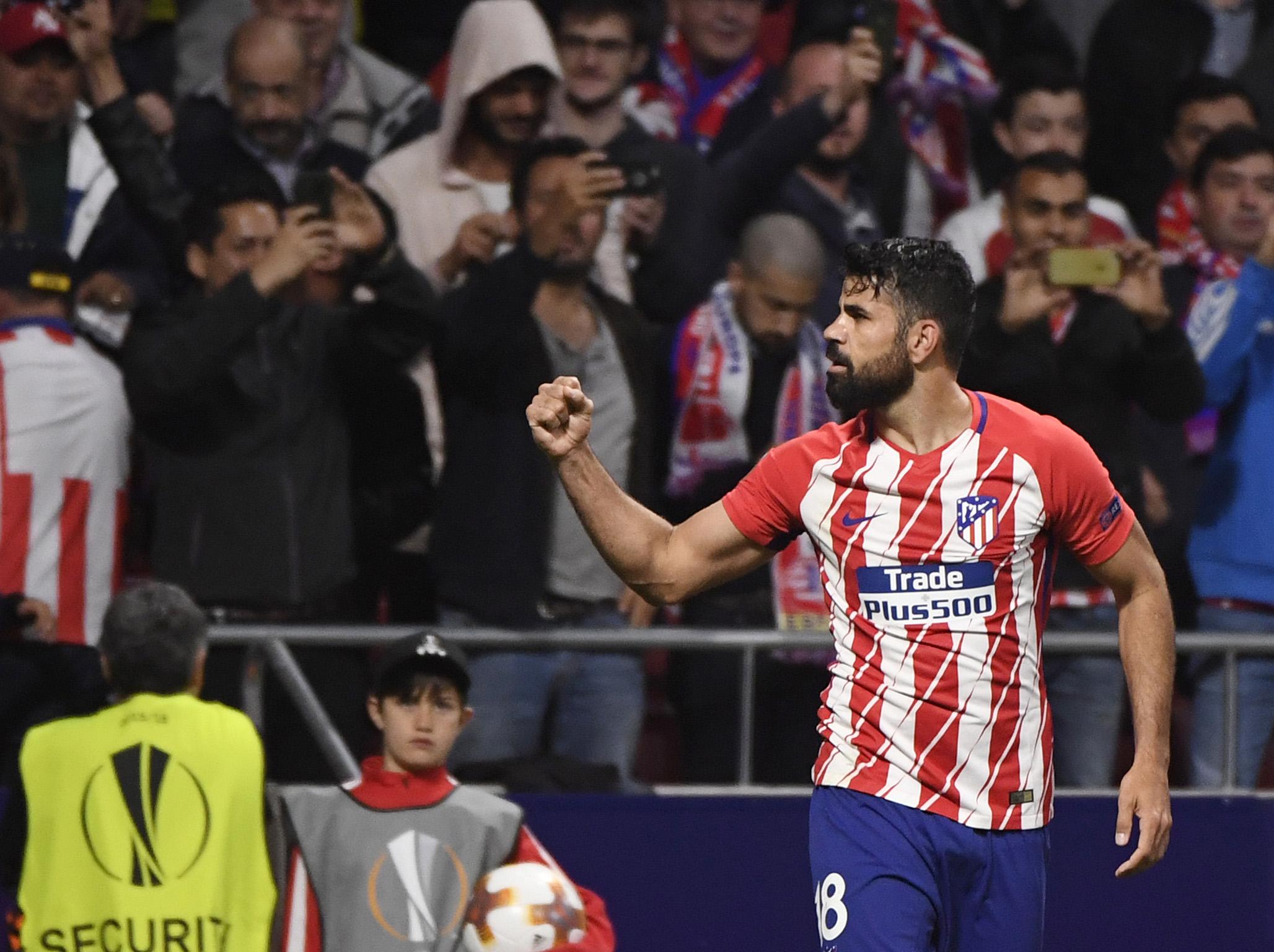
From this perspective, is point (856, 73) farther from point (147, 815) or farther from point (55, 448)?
point (147, 815)

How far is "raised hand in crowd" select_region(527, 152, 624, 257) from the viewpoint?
680cm

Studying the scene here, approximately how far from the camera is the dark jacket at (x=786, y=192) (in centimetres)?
779

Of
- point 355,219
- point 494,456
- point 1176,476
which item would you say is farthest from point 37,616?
point 1176,476

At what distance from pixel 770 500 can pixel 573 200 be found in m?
2.25

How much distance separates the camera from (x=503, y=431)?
276 inches

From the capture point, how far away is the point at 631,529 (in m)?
4.70

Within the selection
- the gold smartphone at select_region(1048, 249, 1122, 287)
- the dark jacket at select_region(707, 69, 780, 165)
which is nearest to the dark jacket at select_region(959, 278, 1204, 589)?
the gold smartphone at select_region(1048, 249, 1122, 287)

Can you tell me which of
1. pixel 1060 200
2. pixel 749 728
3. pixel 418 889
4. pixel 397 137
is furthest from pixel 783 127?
pixel 418 889

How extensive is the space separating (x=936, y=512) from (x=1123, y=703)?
3.19m

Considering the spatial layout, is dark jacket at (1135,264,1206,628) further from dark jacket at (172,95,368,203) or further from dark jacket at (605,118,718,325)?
dark jacket at (172,95,368,203)

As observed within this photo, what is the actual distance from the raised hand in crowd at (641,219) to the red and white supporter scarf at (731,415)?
55 centimetres

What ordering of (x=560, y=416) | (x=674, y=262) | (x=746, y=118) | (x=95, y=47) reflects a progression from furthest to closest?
1. (x=746, y=118)
2. (x=674, y=262)
3. (x=95, y=47)
4. (x=560, y=416)

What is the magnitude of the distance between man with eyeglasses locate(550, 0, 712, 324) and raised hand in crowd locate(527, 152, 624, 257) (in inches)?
29.5

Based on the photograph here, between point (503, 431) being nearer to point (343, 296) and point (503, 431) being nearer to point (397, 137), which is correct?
point (343, 296)
